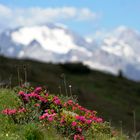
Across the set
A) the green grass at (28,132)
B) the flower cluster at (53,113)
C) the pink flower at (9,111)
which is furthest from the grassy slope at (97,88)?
the pink flower at (9,111)

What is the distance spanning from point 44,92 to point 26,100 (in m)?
0.98

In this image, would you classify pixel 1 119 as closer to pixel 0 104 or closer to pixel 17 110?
pixel 17 110

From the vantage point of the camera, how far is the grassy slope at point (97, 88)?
67.0m

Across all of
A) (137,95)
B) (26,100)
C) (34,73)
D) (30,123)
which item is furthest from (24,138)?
(137,95)

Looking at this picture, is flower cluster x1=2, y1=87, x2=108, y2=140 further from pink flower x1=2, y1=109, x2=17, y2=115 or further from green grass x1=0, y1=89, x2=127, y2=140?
green grass x1=0, y1=89, x2=127, y2=140

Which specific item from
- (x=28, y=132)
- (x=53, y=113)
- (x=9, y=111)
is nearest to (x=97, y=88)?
(x=53, y=113)

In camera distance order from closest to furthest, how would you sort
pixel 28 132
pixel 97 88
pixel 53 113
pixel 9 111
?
pixel 28 132
pixel 9 111
pixel 53 113
pixel 97 88

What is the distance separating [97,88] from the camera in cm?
8769

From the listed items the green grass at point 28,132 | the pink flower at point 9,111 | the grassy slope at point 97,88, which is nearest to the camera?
the green grass at point 28,132

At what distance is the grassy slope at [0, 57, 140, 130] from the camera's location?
2640 inches

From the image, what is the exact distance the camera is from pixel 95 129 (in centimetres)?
1506

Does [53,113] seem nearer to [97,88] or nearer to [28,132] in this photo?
[28,132]

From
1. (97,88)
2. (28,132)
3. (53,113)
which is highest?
(53,113)

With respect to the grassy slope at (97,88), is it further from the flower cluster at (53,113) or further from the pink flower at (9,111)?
the pink flower at (9,111)
